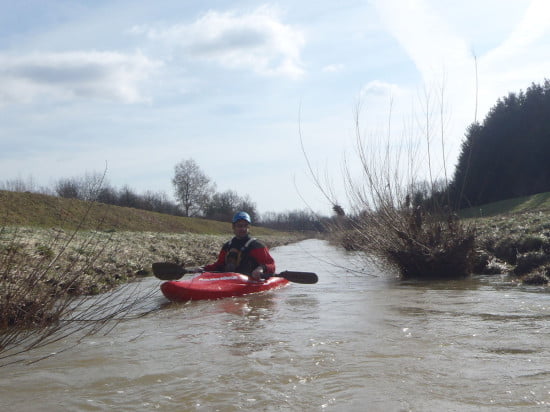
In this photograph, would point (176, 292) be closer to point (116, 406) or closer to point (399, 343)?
point (399, 343)

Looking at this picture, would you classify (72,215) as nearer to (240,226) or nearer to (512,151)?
(240,226)

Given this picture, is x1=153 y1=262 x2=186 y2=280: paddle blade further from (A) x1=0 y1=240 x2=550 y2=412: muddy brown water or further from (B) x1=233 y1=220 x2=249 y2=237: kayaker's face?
(A) x1=0 y1=240 x2=550 y2=412: muddy brown water

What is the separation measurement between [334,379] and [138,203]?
54.2m

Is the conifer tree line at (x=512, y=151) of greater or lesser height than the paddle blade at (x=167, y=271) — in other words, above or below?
above

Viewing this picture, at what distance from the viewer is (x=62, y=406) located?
3443mm

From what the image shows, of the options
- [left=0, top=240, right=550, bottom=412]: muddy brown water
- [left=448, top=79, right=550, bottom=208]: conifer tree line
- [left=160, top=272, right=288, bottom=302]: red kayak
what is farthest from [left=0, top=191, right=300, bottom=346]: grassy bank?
[left=448, top=79, right=550, bottom=208]: conifer tree line

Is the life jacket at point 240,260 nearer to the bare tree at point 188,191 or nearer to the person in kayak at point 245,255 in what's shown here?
the person in kayak at point 245,255

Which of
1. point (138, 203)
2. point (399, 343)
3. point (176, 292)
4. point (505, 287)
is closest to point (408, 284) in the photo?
point (505, 287)

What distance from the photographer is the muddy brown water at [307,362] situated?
344 centimetres

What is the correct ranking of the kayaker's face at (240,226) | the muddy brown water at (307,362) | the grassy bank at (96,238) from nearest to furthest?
the muddy brown water at (307,362) < the grassy bank at (96,238) < the kayaker's face at (240,226)

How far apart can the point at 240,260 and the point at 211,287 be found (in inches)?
47.9

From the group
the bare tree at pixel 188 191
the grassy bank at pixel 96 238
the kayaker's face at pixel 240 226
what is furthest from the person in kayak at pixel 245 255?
the bare tree at pixel 188 191

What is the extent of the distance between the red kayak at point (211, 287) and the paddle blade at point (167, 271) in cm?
61

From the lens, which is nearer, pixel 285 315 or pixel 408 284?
pixel 285 315
